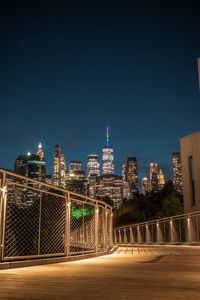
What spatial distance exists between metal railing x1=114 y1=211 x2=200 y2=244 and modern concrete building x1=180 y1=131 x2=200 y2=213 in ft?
11.3

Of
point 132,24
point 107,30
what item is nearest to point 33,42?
point 107,30

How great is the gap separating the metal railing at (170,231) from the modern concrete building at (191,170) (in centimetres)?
343

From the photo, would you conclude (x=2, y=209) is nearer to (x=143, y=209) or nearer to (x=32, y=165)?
(x=143, y=209)

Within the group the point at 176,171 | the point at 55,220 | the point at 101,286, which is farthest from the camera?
the point at 176,171

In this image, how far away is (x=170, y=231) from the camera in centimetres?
1340

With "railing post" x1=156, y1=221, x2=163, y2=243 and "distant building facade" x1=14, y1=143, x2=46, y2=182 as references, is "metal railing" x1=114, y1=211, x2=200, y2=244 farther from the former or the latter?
"distant building facade" x1=14, y1=143, x2=46, y2=182

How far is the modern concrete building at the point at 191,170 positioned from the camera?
18436 millimetres

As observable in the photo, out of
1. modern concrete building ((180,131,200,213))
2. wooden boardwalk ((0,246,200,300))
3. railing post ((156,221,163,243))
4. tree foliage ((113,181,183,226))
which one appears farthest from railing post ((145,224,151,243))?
tree foliage ((113,181,183,226))

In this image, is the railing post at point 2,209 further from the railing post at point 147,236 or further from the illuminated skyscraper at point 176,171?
the illuminated skyscraper at point 176,171

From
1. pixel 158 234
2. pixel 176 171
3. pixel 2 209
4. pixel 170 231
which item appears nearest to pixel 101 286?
pixel 2 209

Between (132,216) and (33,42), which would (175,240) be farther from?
(33,42)

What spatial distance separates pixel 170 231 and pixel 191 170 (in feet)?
22.7

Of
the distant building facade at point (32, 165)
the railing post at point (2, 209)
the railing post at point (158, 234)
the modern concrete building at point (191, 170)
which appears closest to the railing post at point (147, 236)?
the railing post at point (158, 234)

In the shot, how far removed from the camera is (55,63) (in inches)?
7751
